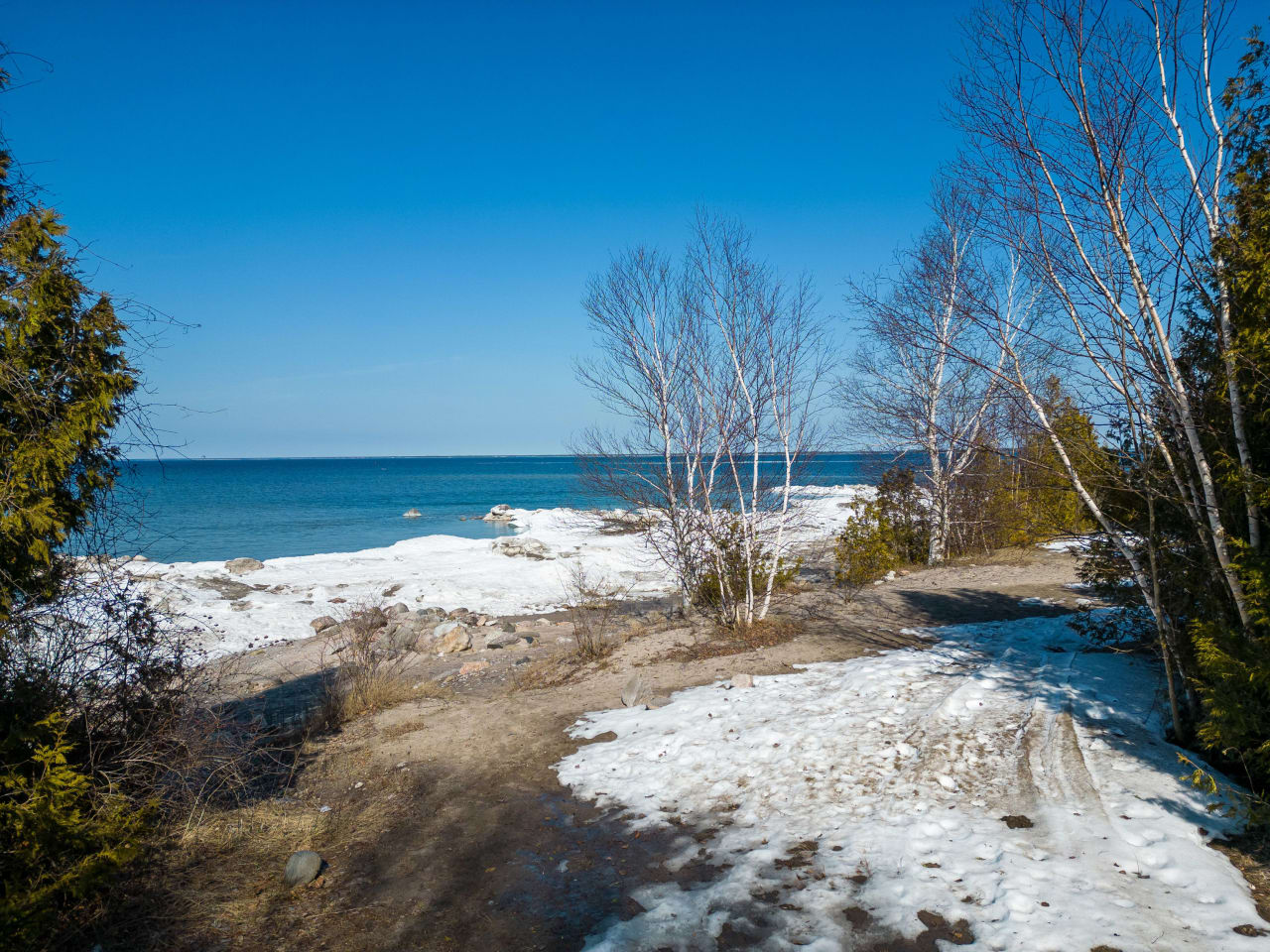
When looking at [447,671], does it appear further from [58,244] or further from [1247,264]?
[1247,264]

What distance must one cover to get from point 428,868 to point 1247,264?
6853 mm

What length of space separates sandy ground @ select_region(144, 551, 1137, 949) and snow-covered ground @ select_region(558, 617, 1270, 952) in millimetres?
318

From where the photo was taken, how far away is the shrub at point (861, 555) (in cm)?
1438

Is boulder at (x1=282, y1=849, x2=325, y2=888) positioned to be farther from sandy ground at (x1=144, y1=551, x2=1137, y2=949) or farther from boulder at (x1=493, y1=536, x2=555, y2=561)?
boulder at (x1=493, y1=536, x2=555, y2=561)

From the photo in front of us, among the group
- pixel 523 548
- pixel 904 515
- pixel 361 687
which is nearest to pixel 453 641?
pixel 361 687

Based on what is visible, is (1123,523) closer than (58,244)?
No

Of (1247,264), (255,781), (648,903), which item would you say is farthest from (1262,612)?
(255,781)

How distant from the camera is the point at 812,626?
10.8 m

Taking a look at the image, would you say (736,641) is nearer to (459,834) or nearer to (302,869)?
(459,834)

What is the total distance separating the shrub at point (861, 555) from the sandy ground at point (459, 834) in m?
3.88

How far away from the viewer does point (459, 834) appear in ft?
17.9

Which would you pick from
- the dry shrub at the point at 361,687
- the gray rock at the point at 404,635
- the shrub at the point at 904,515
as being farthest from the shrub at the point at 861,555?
the gray rock at the point at 404,635

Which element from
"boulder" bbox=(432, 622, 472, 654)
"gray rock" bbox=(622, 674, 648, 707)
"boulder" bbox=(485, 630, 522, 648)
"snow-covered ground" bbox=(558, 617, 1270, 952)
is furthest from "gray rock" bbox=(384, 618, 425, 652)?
"snow-covered ground" bbox=(558, 617, 1270, 952)

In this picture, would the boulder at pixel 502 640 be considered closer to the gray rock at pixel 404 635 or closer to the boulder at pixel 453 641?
the boulder at pixel 453 641
